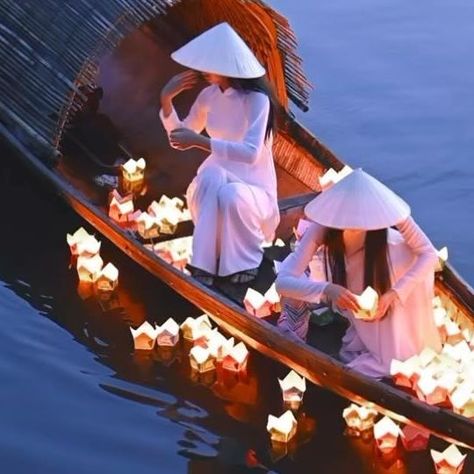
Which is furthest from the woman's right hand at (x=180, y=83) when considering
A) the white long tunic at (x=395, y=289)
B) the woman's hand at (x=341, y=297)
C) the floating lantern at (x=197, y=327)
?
the woman's hand at (x=341, y=297)

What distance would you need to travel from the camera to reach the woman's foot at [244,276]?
14.1ft

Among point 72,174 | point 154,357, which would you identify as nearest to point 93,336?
point 154,357

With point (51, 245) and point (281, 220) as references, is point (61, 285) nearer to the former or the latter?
point (51, 245)

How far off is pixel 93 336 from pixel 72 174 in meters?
0.83

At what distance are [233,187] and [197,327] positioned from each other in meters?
0.43

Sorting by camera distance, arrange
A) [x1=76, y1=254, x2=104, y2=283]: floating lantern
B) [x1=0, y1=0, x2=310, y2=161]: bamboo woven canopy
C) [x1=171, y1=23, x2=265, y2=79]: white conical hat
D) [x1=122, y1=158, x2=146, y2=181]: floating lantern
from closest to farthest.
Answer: [x1=171, y1=23, x2=265, y2=79]: white conical hat < [x1=76, y1=254, x2=104, y2=283]: floating lantern < [x1=0, y1=0, x2=310, y2=161]: bamboo woven canopy < [x1=122, y1=158, x2=146, y2=181]: floating lantern

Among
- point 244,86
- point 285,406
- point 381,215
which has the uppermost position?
point 244,86

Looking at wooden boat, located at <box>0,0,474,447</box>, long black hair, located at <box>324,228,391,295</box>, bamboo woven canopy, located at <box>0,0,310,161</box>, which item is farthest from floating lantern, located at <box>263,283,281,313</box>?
bamboo woven canopy, located at <box>0,0,310,161</box>

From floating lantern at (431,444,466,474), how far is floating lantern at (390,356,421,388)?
189 millimetres

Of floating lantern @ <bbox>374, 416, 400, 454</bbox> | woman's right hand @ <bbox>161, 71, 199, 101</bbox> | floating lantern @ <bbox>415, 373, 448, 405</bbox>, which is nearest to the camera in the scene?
floating lantern @ <bbox>415, 373, 448, 405</bbox>

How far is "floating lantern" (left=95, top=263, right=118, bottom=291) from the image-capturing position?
4.48 meters

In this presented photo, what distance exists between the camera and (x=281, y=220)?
4.62 meters

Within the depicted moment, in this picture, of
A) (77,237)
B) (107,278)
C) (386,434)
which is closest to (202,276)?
(107,278)

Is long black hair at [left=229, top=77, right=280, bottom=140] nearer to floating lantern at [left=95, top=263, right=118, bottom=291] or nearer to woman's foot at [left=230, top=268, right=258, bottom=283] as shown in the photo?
woman's foot at [left=230, top=268, right=258, bottom=283]
